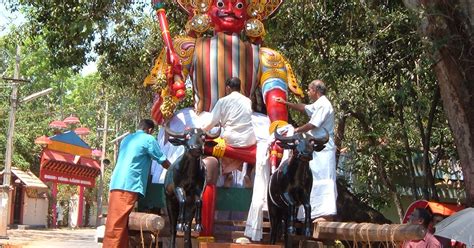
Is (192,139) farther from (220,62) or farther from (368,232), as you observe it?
(220,62)

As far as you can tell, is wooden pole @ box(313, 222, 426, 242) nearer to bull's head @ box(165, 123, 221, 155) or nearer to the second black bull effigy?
the second black bull effigy

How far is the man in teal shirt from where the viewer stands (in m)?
5.99

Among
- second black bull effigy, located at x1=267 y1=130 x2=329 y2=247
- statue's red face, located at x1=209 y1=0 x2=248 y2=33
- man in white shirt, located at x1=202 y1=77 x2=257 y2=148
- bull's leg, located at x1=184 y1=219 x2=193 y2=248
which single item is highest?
statue's red face, located at x1=209 y1=0 x2=248 y2=33

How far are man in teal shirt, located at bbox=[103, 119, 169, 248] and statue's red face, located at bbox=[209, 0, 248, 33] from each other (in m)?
1.76

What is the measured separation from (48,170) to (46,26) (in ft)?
61.7

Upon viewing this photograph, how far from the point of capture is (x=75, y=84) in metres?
43.5

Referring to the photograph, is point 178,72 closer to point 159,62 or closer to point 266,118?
point 159,62

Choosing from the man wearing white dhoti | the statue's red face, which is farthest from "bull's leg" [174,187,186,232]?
the statue's red face

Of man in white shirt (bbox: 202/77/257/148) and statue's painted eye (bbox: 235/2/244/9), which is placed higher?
statue's painted eye (bbox: 235/2/244/9)

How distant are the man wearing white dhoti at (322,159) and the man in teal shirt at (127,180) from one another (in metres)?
1.29

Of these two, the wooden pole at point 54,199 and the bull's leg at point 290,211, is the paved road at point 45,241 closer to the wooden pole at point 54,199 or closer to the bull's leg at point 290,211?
the wooden pole at point 54,199

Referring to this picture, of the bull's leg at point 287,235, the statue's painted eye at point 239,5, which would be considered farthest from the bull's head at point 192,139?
the statue's painted eye at point 239,5

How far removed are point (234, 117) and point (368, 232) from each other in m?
1.56

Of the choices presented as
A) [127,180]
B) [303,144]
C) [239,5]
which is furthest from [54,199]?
[303,144]
